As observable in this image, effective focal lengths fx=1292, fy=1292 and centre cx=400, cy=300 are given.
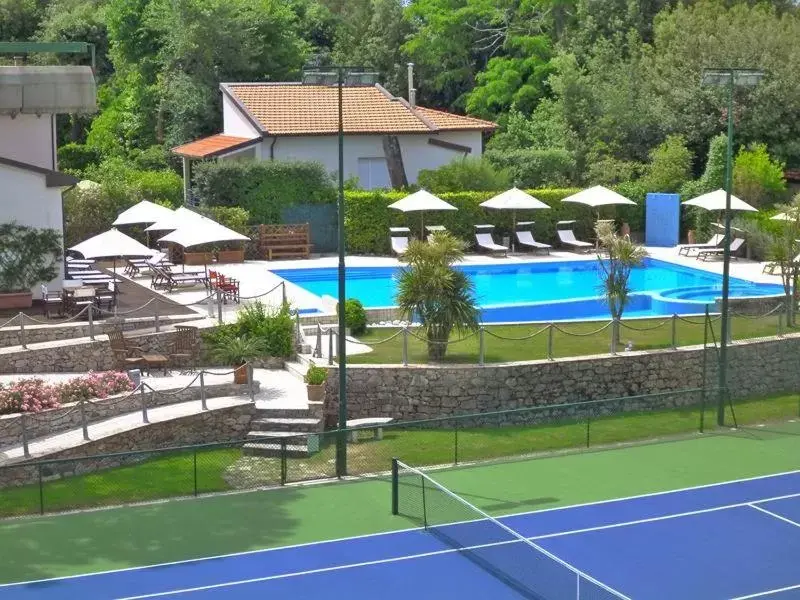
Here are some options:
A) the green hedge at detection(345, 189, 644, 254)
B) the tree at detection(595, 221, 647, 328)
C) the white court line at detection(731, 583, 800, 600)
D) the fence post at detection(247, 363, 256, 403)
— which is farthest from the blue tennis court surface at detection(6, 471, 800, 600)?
the green hedge at detection(345, 189, 644, 254)

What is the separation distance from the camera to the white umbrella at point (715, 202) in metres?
38.5

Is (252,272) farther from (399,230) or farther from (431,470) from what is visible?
(431,470)

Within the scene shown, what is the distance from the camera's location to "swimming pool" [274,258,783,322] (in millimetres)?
32875

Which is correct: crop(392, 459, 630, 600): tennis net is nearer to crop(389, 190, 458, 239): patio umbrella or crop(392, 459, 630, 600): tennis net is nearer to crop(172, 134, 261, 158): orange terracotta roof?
crop(389, 190, 458, 239): patio umbrella

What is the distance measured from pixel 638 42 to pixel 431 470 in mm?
35233

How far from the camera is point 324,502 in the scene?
19.9 metres

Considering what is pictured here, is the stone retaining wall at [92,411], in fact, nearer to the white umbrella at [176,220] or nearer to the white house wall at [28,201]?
the white house wall at [28,201]

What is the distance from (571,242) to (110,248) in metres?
17.5

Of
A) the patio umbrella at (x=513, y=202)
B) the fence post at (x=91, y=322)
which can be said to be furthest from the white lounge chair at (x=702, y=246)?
the fence post at (x=91, y=322)

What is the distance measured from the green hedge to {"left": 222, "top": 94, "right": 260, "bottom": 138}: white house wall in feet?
16.1

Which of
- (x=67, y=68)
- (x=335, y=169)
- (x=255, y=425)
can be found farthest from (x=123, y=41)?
(x=255, y=425)

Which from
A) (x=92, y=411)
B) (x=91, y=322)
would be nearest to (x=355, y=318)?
(x=91, y=322)

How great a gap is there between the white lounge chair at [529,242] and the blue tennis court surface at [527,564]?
69.4ft

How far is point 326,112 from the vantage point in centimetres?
4297
